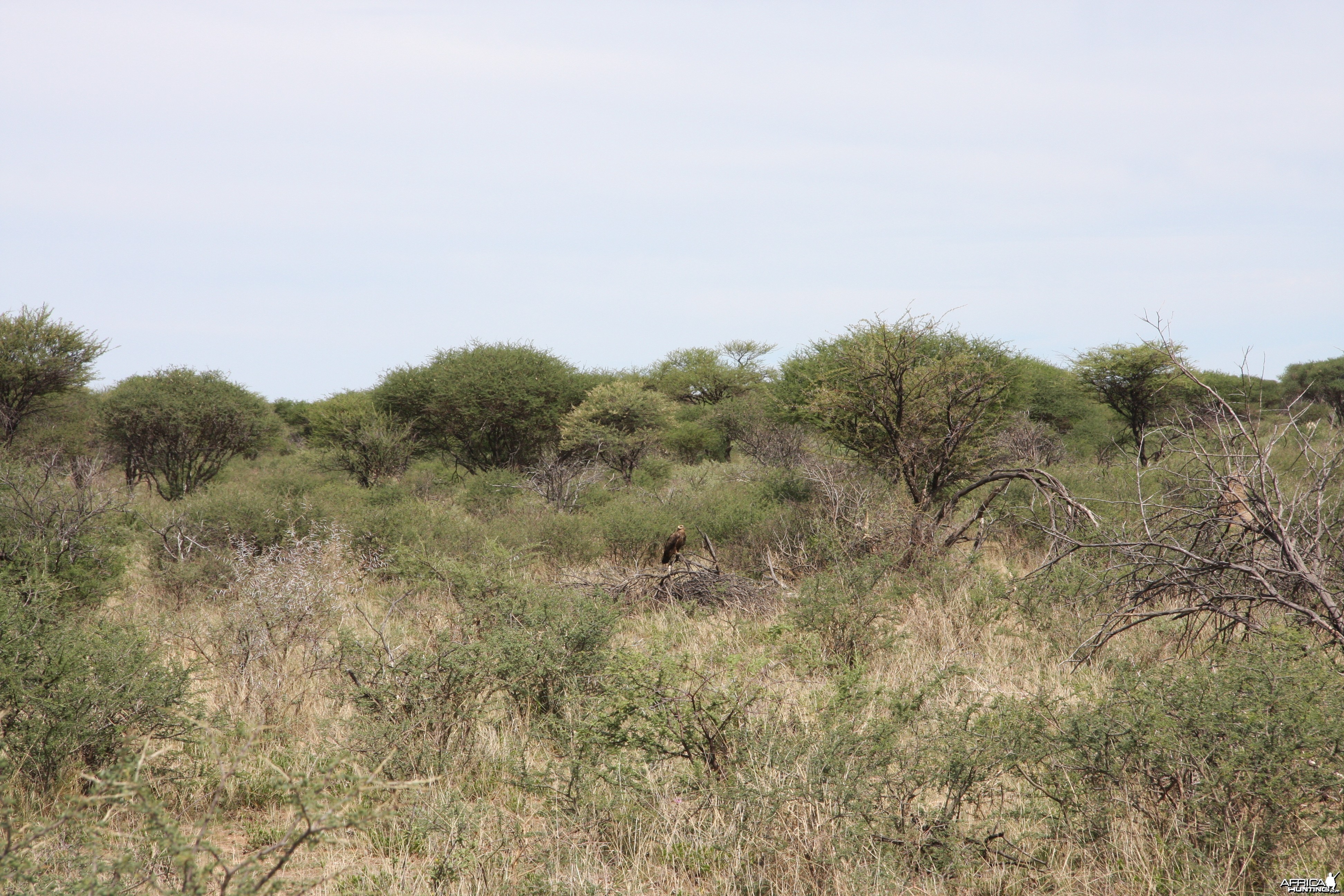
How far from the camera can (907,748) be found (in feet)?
12.6

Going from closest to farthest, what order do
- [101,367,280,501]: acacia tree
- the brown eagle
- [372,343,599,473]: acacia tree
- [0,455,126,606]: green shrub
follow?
[0,455,126,606]: green shrub
the brown eagle
[101,367,280,501]: acacia tree
[372,343,599,473]: acacia tree

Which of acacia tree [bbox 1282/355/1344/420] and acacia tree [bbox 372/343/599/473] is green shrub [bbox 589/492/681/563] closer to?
acacia tree [bbox 372/343/599/473]

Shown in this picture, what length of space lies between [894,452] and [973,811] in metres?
6.72

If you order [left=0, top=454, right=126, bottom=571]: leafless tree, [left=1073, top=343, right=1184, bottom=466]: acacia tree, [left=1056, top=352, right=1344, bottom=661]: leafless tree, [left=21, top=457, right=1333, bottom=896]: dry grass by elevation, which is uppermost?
[left=1073, top=343, right=1184, bottom=466]: acacia tree

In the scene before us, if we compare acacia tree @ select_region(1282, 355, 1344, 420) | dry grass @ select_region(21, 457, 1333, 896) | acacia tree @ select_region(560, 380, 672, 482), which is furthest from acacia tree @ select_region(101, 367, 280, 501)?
acacia tree @ select_region(1282, 355, 1344, 420)

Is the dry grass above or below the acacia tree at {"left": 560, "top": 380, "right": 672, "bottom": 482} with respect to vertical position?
below

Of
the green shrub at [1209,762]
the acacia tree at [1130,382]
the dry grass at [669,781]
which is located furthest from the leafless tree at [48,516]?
the acacia tree at [1130,382]

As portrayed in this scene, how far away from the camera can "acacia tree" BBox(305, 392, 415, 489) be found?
61.7ft

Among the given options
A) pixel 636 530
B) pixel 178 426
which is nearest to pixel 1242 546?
pixel 636 530

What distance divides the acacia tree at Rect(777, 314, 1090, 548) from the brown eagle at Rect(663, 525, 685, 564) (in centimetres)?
225

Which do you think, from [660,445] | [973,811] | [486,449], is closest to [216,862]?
[973,811]

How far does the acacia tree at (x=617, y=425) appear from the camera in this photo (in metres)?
20.7

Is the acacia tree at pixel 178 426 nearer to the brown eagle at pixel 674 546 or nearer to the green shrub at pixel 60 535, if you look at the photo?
the green shrub at pixel 60 535

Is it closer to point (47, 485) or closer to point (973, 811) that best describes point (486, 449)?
point (47, 485)
